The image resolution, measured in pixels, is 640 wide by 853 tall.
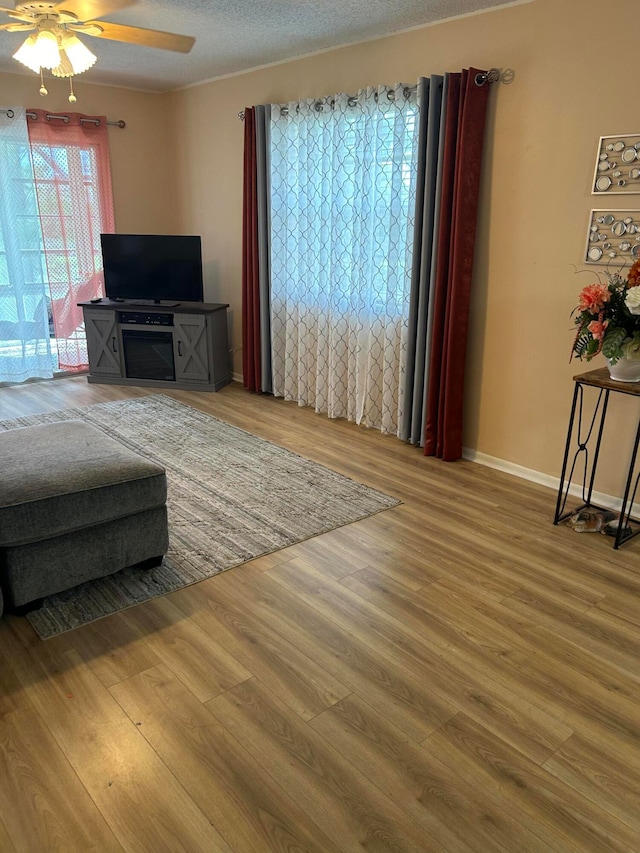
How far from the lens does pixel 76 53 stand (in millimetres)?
2969

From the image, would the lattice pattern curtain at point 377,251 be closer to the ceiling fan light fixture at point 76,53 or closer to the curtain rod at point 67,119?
the curtain rod at point 67,119

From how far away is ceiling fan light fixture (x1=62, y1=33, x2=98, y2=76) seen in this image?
115 inches

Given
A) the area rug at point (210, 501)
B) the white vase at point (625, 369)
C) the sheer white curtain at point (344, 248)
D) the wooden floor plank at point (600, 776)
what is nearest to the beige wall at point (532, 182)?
the sheer white curtain at point (344, 248)

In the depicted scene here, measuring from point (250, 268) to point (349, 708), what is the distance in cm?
406

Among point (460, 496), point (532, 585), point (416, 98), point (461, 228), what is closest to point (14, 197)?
point (416, 98)

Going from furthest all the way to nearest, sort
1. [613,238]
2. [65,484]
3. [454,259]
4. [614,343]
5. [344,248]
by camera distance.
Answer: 1. [344,248]
2. [454,259]
3. [613,238]
4. [614,343]
5. [65,484]

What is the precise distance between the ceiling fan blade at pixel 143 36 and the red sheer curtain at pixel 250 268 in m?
1.83

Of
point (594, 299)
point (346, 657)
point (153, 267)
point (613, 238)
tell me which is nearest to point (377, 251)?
point (613, 238)

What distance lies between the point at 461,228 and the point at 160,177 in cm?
383

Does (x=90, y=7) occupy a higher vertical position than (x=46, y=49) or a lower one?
higher

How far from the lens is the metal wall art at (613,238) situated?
10.1ft

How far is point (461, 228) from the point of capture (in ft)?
12.0

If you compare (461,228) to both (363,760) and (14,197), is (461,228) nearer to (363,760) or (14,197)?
(363,760)

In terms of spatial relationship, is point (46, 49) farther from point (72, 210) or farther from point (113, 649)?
point (72, 210)
